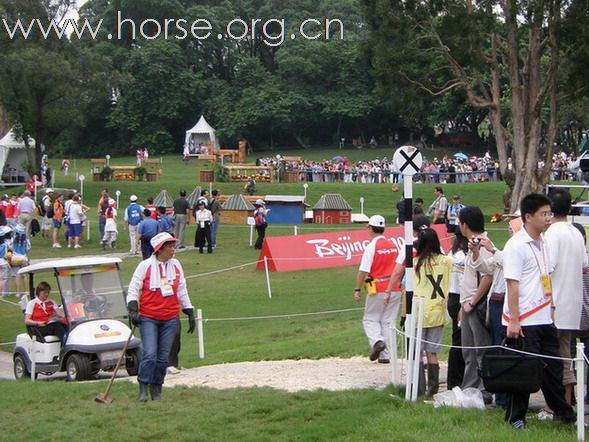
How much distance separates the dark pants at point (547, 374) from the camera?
857 cm

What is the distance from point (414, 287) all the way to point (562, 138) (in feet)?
221

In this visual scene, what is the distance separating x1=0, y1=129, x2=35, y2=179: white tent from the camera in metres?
57.7

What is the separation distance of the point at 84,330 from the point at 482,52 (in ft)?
83.9

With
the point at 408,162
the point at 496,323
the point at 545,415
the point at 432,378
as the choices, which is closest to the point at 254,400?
the point at 432,378

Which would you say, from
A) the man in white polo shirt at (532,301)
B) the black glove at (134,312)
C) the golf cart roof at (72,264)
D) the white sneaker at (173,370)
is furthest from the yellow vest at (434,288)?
the golf cart roof at (72,264)

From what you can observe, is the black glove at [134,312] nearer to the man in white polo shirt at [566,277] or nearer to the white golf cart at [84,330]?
the white golf cart at [84,330]

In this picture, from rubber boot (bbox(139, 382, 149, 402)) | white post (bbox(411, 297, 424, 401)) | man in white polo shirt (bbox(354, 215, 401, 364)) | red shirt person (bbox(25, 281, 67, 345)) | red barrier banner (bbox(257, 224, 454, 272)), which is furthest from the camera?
red barrier banner (bbox(257, 224, 454, 272))

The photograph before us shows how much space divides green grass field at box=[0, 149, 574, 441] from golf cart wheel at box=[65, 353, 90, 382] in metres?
1.02

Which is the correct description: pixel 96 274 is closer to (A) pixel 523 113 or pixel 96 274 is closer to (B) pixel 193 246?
(B) pixel 193 246

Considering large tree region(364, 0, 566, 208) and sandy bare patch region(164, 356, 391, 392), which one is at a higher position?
large tree region(364, 0, 566, 208)

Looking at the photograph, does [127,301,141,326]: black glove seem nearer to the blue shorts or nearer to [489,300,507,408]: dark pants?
[489,300,507,408]: dark pants

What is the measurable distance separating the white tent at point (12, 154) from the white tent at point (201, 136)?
18.5m

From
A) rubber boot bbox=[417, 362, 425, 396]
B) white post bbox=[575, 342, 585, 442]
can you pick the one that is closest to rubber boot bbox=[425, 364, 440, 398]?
rubber boot bbox=[417, 362, 425, 396]

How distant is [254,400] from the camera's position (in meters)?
10.5
